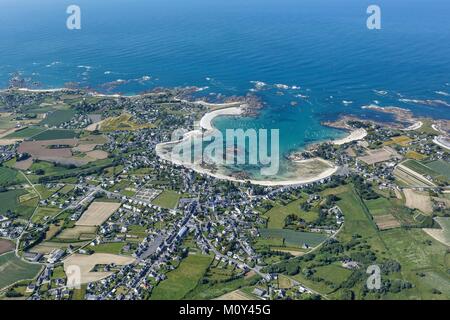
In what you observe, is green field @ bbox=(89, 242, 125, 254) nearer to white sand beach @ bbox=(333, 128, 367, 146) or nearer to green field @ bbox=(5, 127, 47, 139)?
green field @ bbox=(5, 127, 47, 139)

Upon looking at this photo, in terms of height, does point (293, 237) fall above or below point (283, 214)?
below

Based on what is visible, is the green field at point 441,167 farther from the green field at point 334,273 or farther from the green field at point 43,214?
the green field at point 43,214

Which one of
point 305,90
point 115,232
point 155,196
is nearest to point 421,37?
point 305,90

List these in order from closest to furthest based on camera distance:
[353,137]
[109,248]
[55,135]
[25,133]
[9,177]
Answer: [109,248], [9,177], [353,137], [55,135], [25,133]

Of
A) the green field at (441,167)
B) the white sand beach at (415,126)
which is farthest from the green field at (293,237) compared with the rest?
the white sand beach at (415,126)

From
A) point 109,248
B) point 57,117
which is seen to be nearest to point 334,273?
point 109,248

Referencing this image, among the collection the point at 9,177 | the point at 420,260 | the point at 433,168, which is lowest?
the point at 420,260

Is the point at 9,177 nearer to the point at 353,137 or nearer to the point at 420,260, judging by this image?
the point at 353,137
